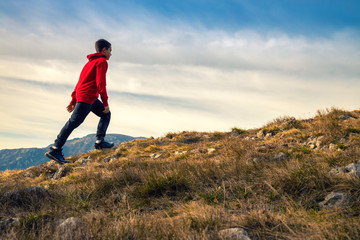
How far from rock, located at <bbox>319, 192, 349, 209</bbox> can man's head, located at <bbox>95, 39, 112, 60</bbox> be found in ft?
16.7

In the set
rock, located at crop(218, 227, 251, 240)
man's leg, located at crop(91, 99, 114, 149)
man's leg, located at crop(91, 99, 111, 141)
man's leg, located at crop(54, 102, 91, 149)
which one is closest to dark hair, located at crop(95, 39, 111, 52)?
man's leg, located at crop(91, 99, 114, 149)

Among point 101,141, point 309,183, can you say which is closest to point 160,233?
point 309,183

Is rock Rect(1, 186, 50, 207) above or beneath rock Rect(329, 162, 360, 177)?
beneath

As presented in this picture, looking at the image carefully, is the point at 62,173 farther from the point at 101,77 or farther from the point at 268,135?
the point at 268,135

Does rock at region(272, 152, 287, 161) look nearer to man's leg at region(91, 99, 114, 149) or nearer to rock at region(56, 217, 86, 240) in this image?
rock at region(56, 217, 86, 240)

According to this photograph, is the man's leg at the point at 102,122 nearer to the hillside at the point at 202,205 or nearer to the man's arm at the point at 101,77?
the man's arm at the point at 101,77

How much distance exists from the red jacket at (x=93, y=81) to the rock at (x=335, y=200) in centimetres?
453

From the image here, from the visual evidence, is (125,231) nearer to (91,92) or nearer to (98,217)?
(98,217)

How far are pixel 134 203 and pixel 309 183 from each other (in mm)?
2098

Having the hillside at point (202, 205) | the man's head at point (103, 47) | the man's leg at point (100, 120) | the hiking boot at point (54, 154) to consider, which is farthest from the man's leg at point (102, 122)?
the hillside at point (202, 205)

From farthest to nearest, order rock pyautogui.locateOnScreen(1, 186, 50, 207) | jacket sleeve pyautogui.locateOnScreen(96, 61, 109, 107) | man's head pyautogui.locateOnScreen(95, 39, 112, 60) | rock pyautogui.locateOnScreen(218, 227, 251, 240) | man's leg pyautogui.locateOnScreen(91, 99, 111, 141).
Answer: man's leg pyautogui.locateOnScreen(91, 99, 111, 141), man's head pyautogui.locateOnScreen(95, 39, 112, 60), jacket sleeve pyautogui.locateOnScreen(96, 61, 109, 107), rock pyautogui.locateOnScreen(1, 186, 50, 207), rock pyautogui.locateOnScreen(218, 227, 251, 240)

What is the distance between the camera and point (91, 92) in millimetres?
5457

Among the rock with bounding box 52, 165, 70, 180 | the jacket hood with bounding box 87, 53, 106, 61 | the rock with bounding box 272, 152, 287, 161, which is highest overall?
the jacket hood with bounding box 87, 53, 106, 61

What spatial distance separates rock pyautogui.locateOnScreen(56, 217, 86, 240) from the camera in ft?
5.91
